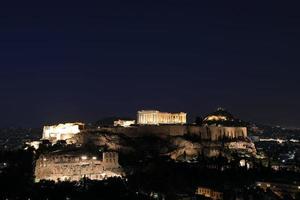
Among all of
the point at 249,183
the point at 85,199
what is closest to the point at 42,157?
the point at 85,199

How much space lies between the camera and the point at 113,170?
167ft

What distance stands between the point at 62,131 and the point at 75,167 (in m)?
20.8

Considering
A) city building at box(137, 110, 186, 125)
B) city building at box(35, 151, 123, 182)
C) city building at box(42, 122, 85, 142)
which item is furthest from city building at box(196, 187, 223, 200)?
city building at box(137, 110, 186, 125)

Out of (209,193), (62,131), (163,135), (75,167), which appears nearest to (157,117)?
(163,135)

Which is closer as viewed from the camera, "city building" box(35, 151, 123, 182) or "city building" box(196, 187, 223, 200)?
"city building" box(196, 187, 223, 200)

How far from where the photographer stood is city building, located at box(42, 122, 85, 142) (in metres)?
68.9

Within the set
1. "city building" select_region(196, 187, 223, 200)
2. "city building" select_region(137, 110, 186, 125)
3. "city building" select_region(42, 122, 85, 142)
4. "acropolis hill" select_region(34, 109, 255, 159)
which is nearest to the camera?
"city building" select_region(196, 187, 223, 200)

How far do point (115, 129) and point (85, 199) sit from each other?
28123 millimetres

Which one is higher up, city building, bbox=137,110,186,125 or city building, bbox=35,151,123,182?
city building, bbox=137,110,186,125

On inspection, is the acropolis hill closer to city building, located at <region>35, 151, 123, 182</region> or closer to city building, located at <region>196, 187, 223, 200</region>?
city building, located at <region>35, 151, 123, 182</region>

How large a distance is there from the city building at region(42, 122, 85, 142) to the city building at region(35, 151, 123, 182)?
15543 mm

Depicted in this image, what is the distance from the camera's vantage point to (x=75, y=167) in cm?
5006

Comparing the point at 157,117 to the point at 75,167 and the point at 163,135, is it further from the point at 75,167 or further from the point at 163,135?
the point at 75,167

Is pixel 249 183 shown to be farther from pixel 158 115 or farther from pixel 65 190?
pixel 158 115
